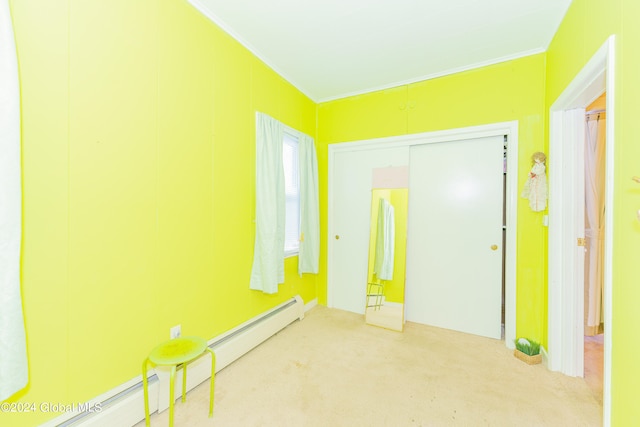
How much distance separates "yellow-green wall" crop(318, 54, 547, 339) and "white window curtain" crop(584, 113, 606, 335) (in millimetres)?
836

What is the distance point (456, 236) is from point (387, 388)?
164 cm

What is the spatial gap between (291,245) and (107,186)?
1.83 meters

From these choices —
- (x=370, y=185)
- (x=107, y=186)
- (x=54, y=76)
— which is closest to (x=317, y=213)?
Result: (x=370, y=185)

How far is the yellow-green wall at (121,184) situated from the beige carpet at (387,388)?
1.62ft

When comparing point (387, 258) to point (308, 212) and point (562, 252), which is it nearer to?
point (308, 212)

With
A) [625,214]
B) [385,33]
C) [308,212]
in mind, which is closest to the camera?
[625,214]

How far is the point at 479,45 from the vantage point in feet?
7.51

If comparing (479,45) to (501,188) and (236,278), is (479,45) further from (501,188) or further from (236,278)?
(236,278)

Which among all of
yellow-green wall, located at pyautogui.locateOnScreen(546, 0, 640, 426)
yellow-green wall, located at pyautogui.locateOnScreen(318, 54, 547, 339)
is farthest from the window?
yellow-green wall, located at pyautogui.locateOnScreen(546, 0, 640, 426)

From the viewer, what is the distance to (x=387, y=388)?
1834 millimetres

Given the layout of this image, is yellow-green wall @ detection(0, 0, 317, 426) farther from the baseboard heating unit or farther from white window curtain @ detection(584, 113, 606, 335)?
white window curtain @ detection(584, 113, 606, 335)

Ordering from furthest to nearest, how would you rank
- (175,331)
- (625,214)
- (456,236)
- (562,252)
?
(456,236)
(562,252)
(175,331)
(625,214)

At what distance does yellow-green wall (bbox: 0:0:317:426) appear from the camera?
1188 mm

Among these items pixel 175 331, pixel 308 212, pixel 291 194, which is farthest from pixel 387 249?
pixel 175 331
